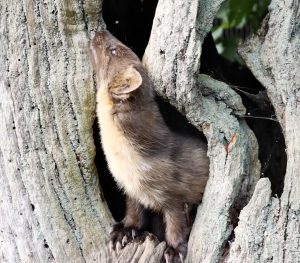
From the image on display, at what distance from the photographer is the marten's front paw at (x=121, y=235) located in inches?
151

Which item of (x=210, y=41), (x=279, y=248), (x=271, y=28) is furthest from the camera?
(x=210, y=41)

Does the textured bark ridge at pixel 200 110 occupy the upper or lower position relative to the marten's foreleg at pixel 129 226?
upper

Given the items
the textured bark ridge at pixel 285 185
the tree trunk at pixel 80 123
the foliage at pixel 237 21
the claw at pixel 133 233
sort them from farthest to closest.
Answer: the foliage at pixel 237 21
the claw at pixel 133 233
the tree trunk at pixel 80 123
the textured bark ridge at pixel 285 185

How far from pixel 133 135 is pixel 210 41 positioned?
120cm

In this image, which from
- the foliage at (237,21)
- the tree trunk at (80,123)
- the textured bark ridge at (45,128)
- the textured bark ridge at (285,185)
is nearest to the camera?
the textured bark ridge at (285,185)

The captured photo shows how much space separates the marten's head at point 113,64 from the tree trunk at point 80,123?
0.21 ft

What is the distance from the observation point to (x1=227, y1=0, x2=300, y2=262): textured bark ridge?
11.6 feet

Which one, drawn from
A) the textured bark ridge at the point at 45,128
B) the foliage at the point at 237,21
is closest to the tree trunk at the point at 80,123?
the textured bark ridge at the point at 45,128

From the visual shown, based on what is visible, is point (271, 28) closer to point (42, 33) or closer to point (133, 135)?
point (133, 135)

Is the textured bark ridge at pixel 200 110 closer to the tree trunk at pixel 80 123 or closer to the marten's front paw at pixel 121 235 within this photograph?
the tree trunk at pixel 80 123

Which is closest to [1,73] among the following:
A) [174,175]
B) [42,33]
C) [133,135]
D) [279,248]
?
[42,33]

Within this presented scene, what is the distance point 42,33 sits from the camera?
12.5 feet

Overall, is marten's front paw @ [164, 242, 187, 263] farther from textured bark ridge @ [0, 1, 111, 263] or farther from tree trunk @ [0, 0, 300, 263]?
textured bark ridge @ [0, 1, 111, 263]

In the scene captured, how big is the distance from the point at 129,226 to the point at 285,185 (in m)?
0.89
